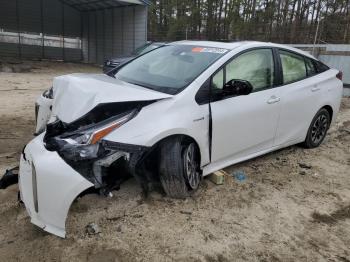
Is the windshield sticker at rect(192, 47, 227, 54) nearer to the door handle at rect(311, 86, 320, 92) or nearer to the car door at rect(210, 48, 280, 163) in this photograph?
the car door at rect(210, 48, 280, 163)

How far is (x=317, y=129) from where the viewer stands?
552 centimetres

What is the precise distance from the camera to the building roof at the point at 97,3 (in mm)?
18998

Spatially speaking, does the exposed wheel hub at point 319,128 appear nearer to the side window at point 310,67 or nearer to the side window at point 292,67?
the side window at point 310,67

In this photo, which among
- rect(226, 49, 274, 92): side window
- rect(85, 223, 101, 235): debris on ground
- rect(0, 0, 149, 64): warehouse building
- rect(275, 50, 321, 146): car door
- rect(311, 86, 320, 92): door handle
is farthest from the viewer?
rect(0, 0, 149, 64): warehouse building

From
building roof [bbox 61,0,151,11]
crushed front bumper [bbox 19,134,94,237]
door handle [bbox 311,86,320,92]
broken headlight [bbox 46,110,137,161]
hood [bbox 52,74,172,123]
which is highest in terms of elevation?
building roof [bbox 61,0,151,11]

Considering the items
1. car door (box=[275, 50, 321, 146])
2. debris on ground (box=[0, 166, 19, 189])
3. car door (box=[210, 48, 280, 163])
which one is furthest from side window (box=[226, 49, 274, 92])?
debris on ground (box=[0, 166, 19, 189])

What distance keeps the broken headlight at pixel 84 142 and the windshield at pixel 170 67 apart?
2.68 feet

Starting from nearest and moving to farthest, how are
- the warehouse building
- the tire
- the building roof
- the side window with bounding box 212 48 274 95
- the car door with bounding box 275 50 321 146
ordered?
the tire < the side window with bounding box 212 48 274 95 < the car door with bounding box 275 50 321 146 < the building roof < the warehouse building

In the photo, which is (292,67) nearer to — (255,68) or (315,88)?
(315,88)

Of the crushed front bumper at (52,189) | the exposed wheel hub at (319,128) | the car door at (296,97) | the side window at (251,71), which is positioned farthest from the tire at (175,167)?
the exposed wheel hub at (319,128)

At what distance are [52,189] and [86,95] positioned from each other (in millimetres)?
916

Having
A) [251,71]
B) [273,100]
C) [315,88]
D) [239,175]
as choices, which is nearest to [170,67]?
[251,71]

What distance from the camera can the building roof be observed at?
18998 mm

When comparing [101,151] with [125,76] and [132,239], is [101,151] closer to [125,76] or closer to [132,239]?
[132,239]
